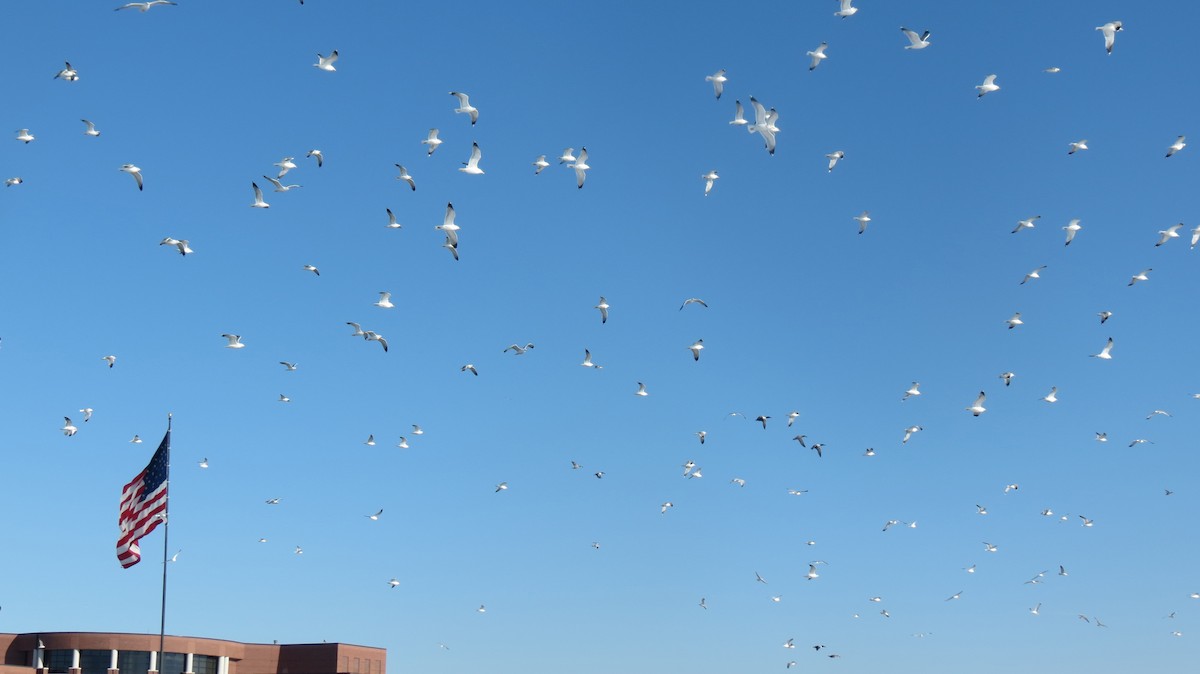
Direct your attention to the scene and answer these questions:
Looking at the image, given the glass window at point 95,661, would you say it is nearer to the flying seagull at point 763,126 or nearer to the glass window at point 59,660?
the glass window at point 59,660

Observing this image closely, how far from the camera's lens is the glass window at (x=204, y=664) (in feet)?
295


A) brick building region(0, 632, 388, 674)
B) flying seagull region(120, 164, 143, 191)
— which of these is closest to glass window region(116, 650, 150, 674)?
brick building region(0, 632, 388, 674)

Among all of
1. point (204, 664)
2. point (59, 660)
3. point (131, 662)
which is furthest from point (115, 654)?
point (204, 664)

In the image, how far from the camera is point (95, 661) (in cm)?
8662

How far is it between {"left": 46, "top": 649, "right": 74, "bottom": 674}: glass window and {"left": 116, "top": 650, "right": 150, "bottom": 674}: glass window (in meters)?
3.03

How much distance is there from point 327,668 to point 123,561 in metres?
52.4

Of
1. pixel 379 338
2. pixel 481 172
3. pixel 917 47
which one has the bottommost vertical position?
pixel 379 338

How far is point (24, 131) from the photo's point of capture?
178 feet

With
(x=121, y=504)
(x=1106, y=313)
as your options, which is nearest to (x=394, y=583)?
(x=121, y=504)

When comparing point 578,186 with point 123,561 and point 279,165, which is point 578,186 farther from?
point 123,561

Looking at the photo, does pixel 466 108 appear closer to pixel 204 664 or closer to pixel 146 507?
pixel 146 507

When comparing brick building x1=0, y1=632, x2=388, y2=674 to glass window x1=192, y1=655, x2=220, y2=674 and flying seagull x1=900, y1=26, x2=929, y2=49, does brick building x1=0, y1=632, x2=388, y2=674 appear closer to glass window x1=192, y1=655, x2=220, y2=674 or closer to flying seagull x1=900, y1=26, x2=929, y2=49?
glass window x1=192, y1=655, x2=220, y2=674

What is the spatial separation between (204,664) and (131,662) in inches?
203

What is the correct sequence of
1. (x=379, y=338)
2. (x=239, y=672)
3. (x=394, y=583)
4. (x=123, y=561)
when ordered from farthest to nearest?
(x=239, y=672) → (x=394, y=583) → (x=379, y=338) → (x=123, y=561)
